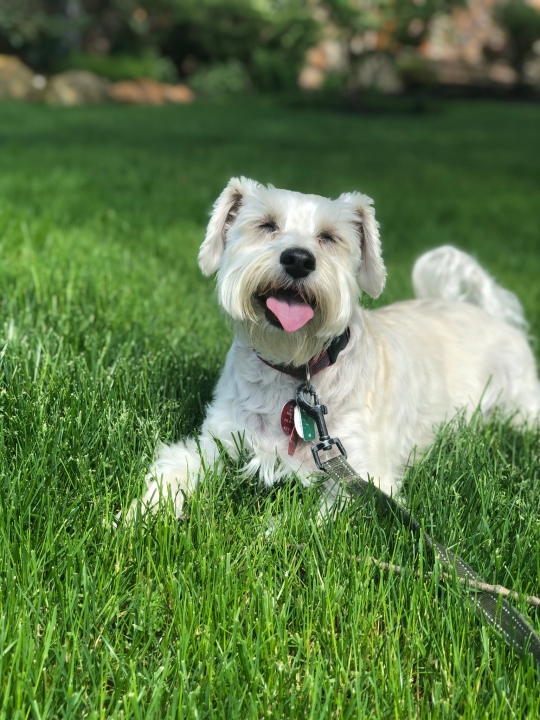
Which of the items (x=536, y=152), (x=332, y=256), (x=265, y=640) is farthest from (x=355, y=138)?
(x=265, y=640)

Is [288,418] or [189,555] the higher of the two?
[288,418]

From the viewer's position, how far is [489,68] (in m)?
45.5

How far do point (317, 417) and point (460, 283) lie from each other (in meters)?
2.60

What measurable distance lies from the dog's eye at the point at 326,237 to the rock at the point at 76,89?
25.2 meters

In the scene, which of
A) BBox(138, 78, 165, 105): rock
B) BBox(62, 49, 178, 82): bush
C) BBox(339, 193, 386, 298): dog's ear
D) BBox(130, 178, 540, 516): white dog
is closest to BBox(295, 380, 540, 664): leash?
BBox(130, 178, 540, 516): white dog

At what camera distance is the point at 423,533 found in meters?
2.46

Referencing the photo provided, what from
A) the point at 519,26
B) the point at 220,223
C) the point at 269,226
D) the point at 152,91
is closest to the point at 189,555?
the point at 269,226

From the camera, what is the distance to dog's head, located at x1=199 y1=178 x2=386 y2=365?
2.89 m

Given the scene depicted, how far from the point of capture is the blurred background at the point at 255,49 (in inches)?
1096

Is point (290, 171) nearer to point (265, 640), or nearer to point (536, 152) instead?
point (536, 152)

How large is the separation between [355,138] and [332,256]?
1818 cm

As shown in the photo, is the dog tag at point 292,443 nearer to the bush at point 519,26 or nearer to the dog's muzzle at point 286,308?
the dog's muzzle at point 286,308

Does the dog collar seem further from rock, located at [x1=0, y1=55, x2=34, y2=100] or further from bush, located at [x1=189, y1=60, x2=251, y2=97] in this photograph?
bush, located at [x1=189, y1=60, x2=251, y2=97]

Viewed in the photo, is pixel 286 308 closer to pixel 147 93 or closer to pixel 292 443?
pixel 292 443
